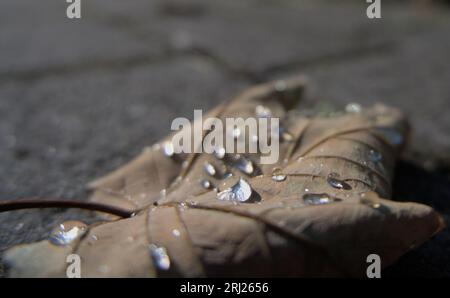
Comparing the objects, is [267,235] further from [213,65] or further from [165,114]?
[213,65]

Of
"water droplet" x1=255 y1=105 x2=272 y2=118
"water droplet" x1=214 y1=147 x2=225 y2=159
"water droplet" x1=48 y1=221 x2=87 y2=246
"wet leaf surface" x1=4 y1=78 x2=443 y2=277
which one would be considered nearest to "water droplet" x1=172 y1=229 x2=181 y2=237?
"wet leaf surface" x1=4 y1=78 x2=443 y2=277

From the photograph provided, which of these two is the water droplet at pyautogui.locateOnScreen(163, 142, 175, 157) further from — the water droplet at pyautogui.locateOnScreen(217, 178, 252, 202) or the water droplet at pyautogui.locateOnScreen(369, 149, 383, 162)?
the water droplet at pyautogui.locateOnScreen(369, 149, 383, 162)

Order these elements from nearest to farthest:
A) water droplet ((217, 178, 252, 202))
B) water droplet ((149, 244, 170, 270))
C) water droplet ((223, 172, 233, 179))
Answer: water droplet ((149, 244, 170, 270)) < water droplet ((217, 178, 252, 202)) < water droplet ((223, 172, 233, 179))

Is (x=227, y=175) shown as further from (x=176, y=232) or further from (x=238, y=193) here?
(x=176, y=232)

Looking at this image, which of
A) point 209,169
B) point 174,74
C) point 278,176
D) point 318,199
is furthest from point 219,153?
point 174,74

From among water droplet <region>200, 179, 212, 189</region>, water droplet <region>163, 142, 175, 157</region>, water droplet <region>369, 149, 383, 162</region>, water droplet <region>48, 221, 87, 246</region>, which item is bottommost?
water droplet <region>48, 221, 87, 246</region>
